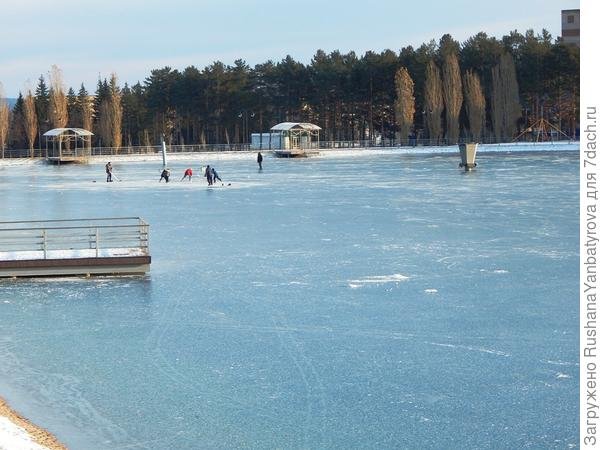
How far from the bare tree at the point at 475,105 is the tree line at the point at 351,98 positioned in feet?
0.34

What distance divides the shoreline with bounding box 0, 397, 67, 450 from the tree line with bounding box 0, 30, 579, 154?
7690 cm

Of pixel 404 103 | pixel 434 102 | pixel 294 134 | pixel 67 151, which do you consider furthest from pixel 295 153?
pixel 67 151

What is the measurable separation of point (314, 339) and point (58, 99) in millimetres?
78941

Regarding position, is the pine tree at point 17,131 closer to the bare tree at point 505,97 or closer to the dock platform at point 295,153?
the dock platform at point 295,153

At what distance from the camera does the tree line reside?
87.6 m

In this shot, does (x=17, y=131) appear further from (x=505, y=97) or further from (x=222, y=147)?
(x=505, y=97)

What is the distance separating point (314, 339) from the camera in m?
13.2

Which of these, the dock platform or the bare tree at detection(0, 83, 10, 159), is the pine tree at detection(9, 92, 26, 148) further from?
the dock platform

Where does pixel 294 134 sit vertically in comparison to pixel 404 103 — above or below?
below

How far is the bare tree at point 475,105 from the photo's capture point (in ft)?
286

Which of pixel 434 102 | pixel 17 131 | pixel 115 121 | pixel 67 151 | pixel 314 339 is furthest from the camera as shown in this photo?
pixel 17 131

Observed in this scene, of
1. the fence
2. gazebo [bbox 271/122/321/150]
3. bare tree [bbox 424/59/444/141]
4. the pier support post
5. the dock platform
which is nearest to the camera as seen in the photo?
the pier support post

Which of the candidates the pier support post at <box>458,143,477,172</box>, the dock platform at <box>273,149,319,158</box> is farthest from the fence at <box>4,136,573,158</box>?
the pier support post at <box>458,143,477,172</box>
